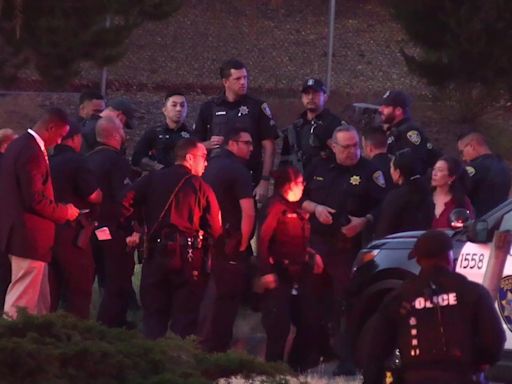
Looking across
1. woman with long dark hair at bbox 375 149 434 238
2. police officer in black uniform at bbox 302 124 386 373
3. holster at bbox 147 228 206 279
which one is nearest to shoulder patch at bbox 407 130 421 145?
police officer in black uniform at bbox 302 124 386 373

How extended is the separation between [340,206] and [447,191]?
84 centimetres

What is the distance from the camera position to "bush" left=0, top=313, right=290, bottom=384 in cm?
606

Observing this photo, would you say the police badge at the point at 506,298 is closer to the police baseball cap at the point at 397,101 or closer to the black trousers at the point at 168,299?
the black trousers at the point at 168,299

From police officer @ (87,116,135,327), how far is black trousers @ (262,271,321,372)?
4.79 ft

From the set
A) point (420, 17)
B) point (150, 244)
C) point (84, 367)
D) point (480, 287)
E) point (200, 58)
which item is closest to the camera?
point (84, 367)

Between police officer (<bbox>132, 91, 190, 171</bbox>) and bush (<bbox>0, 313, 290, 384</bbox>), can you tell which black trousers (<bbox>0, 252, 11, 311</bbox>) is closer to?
police officer (<bbox>132, 91, 190, 171</bbox>)

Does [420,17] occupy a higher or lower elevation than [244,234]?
higher

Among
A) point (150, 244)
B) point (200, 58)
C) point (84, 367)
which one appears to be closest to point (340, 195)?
point (150, 244)

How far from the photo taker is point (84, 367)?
6203 mm

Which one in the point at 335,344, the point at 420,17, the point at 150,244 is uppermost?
the point at 420,17

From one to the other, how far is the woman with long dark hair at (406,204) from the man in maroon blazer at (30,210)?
91.5 inches

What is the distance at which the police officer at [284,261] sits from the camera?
1041 centimetres

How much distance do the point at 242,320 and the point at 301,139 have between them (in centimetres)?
182

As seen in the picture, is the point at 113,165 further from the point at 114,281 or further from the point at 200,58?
the point at 200,58
